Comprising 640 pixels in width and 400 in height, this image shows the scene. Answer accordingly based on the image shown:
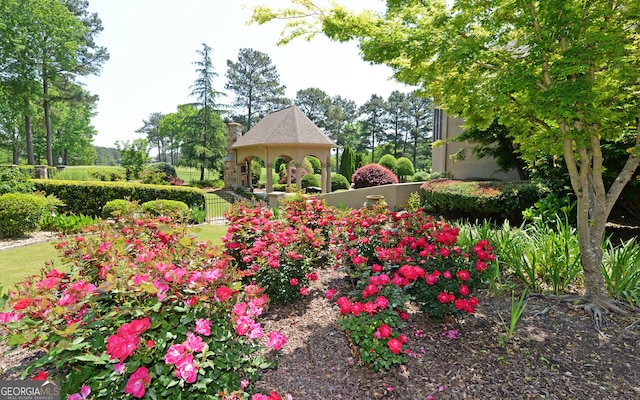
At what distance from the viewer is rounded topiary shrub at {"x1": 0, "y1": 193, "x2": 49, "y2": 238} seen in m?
7.44

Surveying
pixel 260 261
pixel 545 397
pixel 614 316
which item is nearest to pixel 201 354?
pixel 260 261

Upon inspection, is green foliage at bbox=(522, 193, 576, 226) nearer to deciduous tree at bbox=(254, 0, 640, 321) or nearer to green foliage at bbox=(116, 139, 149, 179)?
deciduous tree at bbox=(254, 0, 640, 321)

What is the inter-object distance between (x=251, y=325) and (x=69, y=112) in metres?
48.7

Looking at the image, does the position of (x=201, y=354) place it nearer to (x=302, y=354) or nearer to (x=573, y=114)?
(x=302, y=354)

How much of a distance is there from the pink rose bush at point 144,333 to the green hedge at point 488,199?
7420 millimetres

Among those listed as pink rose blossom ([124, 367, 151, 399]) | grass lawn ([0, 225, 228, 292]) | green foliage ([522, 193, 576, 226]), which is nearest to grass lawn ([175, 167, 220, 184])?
grass lawn ([0, 225, 228, 292])

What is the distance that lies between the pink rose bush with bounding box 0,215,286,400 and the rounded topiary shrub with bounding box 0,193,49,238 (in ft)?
24.4

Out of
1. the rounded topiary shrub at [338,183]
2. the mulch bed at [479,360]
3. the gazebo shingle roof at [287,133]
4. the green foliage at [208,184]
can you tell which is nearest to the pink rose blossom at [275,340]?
the mulch bed at [479,360]

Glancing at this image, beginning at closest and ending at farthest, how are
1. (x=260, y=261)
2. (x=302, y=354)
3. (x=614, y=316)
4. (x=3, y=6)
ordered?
(x=302, y=354) < (x=614, y=316) < (x=260, y=261) < (x=3, y=6)

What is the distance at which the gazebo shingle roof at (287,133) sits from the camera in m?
16.0

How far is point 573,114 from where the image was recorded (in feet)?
9.56

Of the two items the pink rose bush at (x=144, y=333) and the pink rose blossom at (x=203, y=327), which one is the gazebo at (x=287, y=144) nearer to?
the pink rose bush at (x=144, y=333)

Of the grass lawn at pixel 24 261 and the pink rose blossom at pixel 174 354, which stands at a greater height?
the pink rose blossom at pixel 174 354

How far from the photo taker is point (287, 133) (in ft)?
54.1
